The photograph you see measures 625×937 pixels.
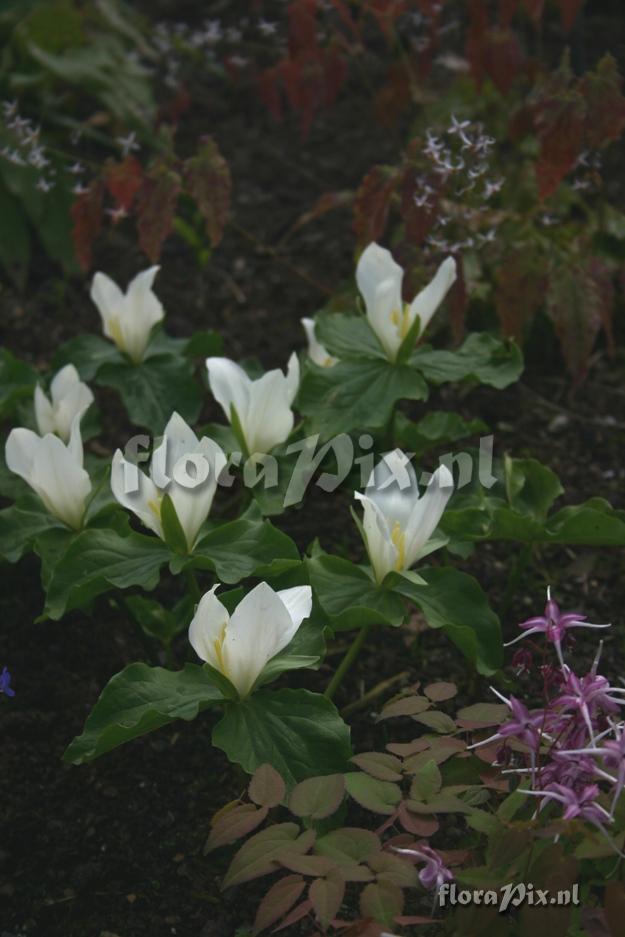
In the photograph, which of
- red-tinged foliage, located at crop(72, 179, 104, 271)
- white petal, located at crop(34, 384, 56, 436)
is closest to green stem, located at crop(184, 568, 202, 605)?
white petal, located at crop(34, 384, 56, 436)

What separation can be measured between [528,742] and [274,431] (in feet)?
2.85

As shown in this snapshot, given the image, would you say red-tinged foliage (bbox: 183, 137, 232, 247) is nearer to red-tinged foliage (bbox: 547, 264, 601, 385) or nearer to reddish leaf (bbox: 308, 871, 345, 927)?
red-tinged foliage (bbox: 547, 264, 601, 385)

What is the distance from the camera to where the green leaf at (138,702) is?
181 centimetres

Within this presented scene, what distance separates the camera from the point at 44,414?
7.68ft

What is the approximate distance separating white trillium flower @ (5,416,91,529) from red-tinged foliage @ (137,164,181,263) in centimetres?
81

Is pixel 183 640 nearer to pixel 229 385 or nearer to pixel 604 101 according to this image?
pixel 229 385

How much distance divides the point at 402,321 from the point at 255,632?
0.83 metres

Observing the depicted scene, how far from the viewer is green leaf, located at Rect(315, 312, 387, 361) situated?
7.86ft

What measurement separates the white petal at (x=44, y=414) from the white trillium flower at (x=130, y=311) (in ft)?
0.89

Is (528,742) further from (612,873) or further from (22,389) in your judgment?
(22,389)

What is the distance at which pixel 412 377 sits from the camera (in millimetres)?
2342

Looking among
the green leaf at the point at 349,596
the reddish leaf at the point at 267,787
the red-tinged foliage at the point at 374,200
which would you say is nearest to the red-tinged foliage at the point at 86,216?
the red-tinged foliage at the point at 374,200

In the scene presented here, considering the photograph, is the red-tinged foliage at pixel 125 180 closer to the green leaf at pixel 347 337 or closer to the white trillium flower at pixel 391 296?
the green leaf at pixel 347 337

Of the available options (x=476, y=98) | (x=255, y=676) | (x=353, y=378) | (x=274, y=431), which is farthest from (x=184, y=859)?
(x=476, y=98)
